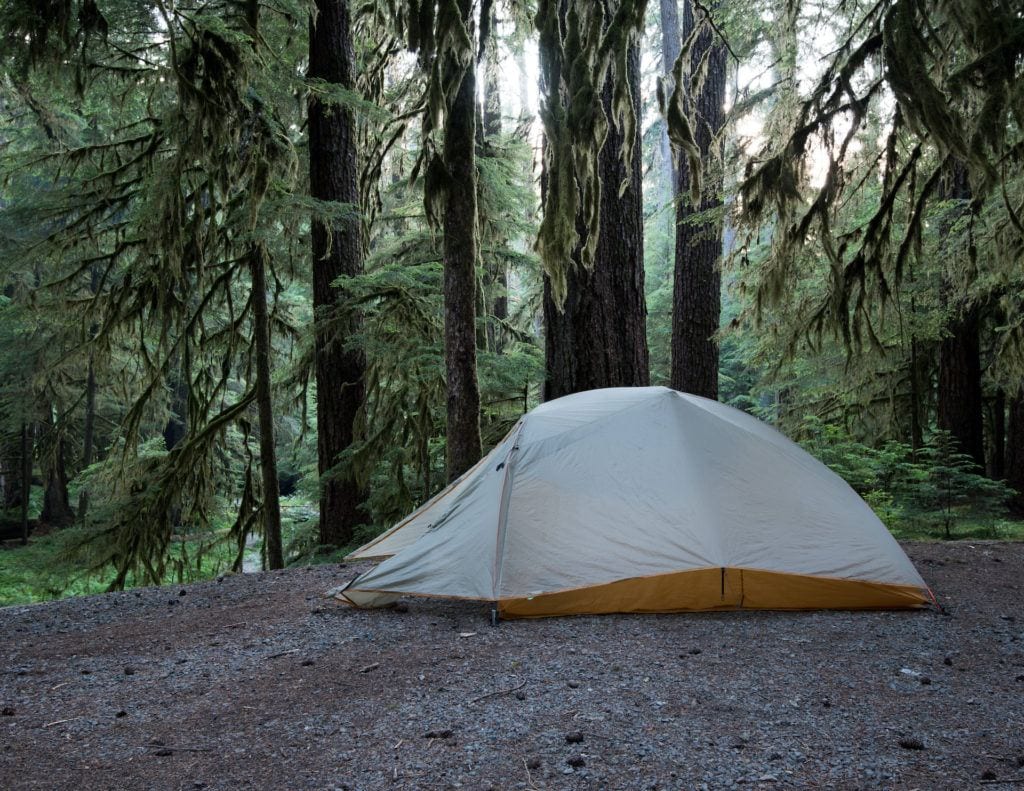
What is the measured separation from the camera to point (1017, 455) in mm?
10078

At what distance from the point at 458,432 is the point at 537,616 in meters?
2.09

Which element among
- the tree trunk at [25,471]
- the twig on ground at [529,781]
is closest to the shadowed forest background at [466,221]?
the twig on ground at [529,781]

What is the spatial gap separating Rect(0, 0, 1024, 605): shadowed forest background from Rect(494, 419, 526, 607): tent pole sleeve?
1.20 m

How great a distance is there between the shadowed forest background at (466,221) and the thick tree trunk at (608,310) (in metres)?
0.03

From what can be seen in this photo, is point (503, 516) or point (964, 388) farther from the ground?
point (964, 388)

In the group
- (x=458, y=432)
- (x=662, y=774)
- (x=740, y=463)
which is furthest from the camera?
(x=458, y=432)

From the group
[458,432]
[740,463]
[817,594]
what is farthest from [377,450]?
[817,594]

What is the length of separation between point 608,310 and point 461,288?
1.60 m

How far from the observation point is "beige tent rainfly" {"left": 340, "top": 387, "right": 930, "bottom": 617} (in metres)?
4.38

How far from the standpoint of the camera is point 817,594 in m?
4.46

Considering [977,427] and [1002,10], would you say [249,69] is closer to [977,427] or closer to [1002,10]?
[1002,10]

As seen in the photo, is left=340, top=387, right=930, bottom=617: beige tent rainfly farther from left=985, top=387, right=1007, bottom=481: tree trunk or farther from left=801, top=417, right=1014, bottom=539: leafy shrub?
left=985, top=387, right=1007, bottom=481: tree trunk

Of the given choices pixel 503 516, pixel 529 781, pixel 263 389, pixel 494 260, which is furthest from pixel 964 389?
pixel 529 781

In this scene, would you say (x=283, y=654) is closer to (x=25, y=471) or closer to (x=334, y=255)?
(x=334, y=255)
